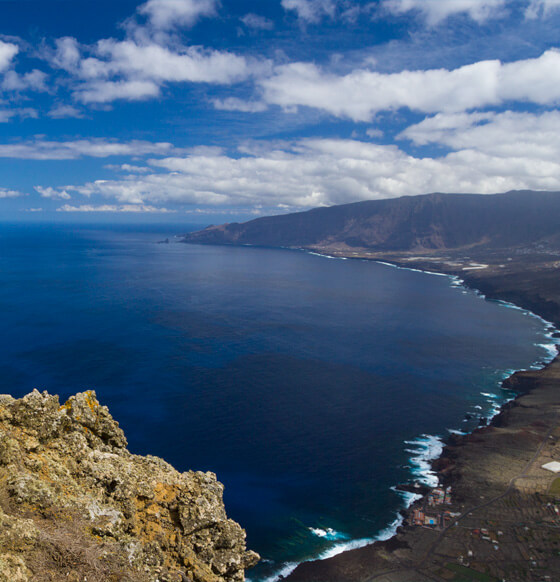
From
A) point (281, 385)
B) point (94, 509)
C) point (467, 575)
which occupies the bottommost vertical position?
point (467, 575)

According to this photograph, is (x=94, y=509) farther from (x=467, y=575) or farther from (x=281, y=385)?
(x=281, y=385)

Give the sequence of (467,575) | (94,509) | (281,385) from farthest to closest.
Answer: (281,385), (467,575), (94,509)

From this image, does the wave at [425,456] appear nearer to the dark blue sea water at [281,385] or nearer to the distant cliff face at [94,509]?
the dark blue sea water at [281,385]

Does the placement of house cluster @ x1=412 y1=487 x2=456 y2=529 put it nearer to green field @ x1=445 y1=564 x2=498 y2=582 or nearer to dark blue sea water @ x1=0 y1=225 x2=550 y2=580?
dark blue sea water @ x1=0 y1=225 x2=550 y2=580

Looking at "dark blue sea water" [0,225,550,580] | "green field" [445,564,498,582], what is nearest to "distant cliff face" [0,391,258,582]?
"dark blue sea water" [0,225,550,580]

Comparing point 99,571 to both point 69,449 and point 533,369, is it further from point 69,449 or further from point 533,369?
point 533,369

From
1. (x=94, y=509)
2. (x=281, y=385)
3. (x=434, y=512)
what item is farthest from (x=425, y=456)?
(x=94, y=509)

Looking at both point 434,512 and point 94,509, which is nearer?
point 94,509
